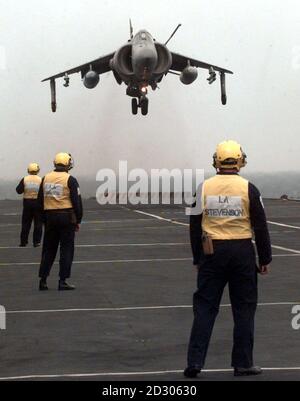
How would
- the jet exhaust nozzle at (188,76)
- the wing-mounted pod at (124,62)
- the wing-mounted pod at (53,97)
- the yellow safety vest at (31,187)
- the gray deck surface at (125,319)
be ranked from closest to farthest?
the gray deck surface at (125,319) → the yellow safety vest at (31,187) → the wing-mounted pod at (124,62) → the jet exhaust nozzle at (188,76) → the wing-mounted pod at (53,97)

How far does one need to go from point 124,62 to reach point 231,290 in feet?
132

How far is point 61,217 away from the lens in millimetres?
16922

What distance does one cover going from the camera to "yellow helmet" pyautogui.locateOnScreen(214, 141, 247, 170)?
33.8 ft

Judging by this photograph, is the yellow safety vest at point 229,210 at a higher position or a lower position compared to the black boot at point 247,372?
higher

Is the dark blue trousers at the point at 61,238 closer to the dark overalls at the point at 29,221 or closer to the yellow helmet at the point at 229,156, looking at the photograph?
the yellow helmet at the point at 229,156

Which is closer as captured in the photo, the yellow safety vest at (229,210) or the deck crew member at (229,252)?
the deck crew member at (229,252)

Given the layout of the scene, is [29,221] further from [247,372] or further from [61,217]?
[247,372]

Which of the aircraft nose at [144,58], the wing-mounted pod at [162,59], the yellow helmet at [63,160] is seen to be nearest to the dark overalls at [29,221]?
the yellow helmet at [63,160]

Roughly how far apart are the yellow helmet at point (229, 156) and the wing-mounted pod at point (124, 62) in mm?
39122

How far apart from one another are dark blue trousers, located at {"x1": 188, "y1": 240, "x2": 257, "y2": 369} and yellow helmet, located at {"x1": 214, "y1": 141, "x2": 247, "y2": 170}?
766mm

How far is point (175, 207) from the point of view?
49.3 m

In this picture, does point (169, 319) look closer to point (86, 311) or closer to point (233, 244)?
point (86, 311)

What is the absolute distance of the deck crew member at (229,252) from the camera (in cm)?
1005

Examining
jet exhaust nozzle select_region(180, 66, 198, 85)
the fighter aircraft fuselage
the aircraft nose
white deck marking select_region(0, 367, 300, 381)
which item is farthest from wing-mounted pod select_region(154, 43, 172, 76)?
white deck marking select_region(0, 367, 300, 381)
